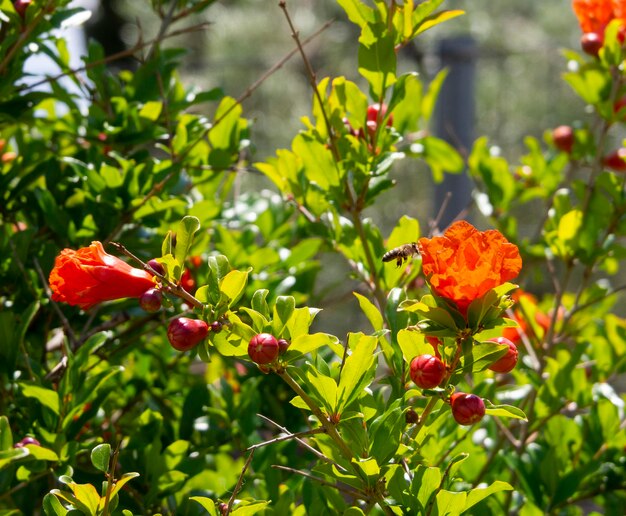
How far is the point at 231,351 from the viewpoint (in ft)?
2.17

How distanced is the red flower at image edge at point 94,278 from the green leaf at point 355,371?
0.16 m

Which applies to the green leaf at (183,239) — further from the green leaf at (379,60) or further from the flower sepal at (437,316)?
the green leaf at (379,60)

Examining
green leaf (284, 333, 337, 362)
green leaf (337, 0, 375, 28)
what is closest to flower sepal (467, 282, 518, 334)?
green leaf (284, 333, 337, 362)

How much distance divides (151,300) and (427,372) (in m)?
0.21

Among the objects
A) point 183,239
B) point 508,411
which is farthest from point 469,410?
point 183,239

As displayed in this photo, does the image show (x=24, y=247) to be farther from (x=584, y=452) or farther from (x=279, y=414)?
(x=584, y=452)

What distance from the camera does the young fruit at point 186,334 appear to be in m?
0.64

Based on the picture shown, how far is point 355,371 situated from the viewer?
67 centimetres

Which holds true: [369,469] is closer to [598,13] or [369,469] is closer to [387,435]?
[387,435]

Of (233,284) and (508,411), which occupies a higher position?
(233,284)

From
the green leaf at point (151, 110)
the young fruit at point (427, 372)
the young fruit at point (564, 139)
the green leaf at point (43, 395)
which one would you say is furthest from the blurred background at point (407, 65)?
the young fruit at point (427, 372)

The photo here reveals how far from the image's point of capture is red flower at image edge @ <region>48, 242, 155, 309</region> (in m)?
0.67

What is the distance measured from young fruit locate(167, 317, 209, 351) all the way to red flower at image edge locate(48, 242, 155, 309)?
0.06 meters

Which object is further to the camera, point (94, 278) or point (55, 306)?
point (55, 306)
